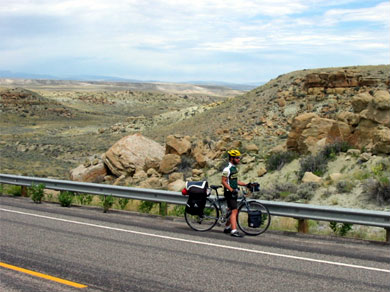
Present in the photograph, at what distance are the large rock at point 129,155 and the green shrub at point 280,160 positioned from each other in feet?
22.8

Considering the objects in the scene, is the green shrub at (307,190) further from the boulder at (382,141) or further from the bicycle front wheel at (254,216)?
the bicycle front wheel at (254,216)

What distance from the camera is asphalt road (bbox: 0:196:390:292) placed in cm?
688

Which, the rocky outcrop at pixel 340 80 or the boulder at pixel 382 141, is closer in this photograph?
the boulder at pixel 382 141

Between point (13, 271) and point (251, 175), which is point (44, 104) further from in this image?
point (13, 271)

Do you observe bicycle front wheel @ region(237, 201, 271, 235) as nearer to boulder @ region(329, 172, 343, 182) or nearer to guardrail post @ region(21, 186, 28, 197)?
boulder @ region(329, 172, 343, 182)

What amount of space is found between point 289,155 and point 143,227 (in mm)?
10175

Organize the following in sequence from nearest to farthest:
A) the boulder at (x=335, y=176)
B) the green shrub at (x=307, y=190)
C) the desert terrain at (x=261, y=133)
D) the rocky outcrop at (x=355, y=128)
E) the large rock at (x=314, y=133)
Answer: the green shrub at (x=307, y=190)
the boulder at (x=335, y=176)
the desert terrain at (x=261, y=133)
the rocky outcrop at (x=355, y=128)
the large rock at (x=314, y=133)

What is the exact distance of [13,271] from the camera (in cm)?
745

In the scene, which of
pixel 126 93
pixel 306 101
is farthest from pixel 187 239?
pixel 126 93

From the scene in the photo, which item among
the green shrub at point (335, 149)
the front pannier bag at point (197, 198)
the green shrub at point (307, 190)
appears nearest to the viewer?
the front pannier bag at point (197, 198)

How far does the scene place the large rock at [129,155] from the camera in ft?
78.6

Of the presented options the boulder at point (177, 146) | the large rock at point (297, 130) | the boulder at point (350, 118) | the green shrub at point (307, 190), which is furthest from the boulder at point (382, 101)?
the boulder at point (177, 146)

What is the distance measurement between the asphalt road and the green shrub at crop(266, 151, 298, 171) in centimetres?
887

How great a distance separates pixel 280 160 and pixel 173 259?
1238cm
